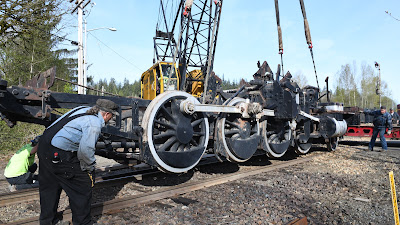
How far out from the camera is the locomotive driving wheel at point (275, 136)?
6.69 meters

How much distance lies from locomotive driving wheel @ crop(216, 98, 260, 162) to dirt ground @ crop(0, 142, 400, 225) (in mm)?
527

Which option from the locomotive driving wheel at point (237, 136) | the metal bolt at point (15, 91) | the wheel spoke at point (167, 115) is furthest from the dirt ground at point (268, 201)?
the metal bolt at point (15, 91)

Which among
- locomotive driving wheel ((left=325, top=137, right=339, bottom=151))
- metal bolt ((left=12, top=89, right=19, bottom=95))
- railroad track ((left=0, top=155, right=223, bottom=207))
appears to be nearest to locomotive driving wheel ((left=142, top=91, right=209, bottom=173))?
railroad track ((left=0, top=155, right=223, bottom=207))

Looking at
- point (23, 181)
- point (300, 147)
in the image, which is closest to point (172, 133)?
point (23, 181)

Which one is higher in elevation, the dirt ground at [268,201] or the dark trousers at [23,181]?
the dark trousers at [23,181]

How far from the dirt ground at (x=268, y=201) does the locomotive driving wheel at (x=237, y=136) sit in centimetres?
53

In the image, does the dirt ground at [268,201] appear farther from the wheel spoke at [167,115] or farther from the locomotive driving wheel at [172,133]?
the wheel spoke at [167,115]

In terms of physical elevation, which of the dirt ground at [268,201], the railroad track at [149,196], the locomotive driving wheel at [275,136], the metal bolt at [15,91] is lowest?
the dirt ground at [268,201]

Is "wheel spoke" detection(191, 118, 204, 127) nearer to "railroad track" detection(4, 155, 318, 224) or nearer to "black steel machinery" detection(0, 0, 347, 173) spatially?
"black steel machinery" detection(0, 0, 347, 173)

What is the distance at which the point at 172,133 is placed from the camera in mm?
4918

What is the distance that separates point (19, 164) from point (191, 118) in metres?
3.21

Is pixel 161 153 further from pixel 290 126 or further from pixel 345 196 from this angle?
pixel 290 126

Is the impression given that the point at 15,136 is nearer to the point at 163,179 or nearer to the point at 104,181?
the point at 104,181

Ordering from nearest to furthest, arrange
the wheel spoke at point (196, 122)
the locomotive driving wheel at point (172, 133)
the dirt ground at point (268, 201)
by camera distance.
Answer: the dirt ground at point (268, 201)
the locomotive driving wheel at point (172, 133)
the wheel spoke at point (196, 122)
